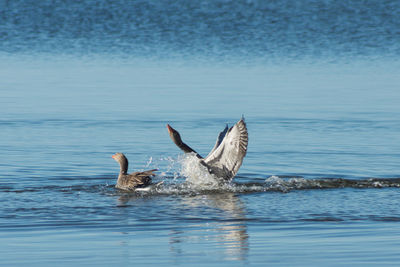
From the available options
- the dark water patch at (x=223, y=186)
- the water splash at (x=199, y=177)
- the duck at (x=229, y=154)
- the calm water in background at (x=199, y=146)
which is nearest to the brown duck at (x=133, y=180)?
the dark water patch at (x=223, y=186)

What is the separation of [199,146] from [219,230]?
21.4ft

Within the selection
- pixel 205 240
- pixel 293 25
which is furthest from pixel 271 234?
pixel 293 25

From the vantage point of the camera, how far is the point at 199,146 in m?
16.8

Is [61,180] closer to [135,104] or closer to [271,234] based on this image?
[271,234]

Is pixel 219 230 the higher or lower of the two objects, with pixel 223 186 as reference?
lower

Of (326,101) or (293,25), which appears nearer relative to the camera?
(326,101)

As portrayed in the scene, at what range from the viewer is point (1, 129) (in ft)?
60.7

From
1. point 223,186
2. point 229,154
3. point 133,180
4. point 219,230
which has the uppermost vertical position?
point 229,154

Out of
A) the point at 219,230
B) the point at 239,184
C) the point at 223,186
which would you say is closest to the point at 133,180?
the point at 223,186

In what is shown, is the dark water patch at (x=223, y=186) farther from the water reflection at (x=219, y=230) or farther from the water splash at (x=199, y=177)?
the water reflection at (x=219, y=230)

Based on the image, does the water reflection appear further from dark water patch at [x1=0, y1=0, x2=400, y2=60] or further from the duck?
dark water patch at [x1=0, y1=0, x2=400, y2=60]

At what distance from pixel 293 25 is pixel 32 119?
84.6 feet

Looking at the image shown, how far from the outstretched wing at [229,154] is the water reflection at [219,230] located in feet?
2.81

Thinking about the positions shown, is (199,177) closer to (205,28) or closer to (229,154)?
(229,154)
